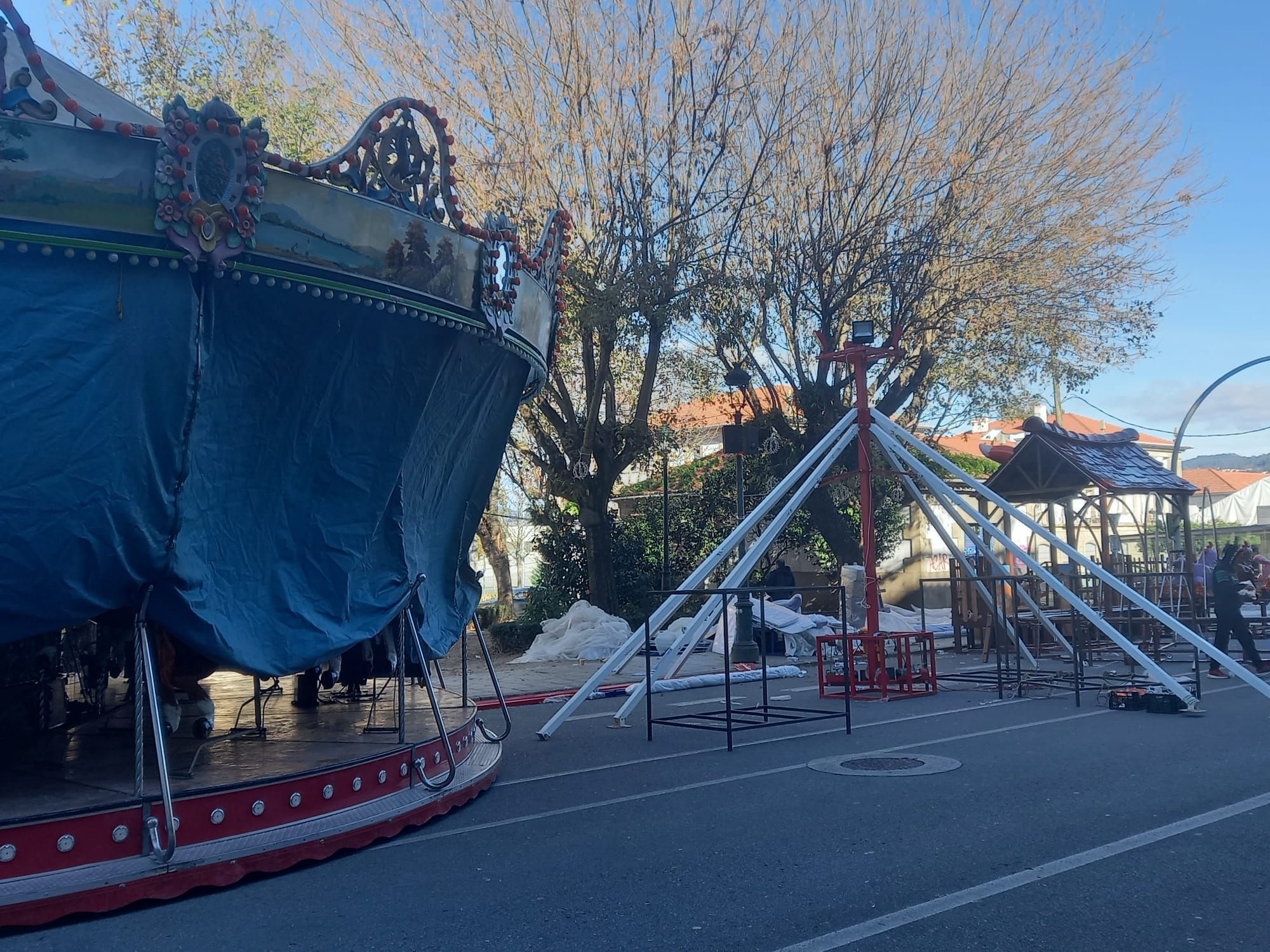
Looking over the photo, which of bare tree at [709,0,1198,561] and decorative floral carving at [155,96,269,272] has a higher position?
bare tree at [709,0,1198,561]

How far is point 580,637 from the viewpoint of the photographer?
19984 millimetres

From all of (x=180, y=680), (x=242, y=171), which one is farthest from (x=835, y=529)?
(x=242, y=171)

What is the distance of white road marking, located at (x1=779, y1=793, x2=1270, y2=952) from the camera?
4762 mm

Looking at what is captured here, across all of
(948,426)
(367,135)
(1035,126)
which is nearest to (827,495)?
(948,426)

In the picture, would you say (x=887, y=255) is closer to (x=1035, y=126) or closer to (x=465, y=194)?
(x=1035, y=126)

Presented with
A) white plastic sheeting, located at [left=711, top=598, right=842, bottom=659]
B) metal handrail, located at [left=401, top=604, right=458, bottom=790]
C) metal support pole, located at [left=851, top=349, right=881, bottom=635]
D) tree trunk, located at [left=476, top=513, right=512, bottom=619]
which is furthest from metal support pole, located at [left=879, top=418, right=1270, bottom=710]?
tree trunk, located at [left=476, top=513, right=512, bottom=619]

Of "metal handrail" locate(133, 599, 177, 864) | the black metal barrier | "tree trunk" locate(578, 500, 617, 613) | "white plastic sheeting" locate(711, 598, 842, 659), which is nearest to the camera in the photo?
"metal handrail" locate(133, 599, 177, 864)

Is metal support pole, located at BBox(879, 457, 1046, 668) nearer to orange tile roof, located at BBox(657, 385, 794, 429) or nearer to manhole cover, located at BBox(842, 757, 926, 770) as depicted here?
manhole cover, located at BBox(842, 757, 926, 770)

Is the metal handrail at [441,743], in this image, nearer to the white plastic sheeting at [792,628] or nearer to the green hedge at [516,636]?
the white plastic sheeting at [792,628]

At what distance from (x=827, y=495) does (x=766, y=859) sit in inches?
720

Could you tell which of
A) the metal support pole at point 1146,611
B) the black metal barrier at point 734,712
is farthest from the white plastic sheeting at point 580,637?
the metal support pole at point 1146,611

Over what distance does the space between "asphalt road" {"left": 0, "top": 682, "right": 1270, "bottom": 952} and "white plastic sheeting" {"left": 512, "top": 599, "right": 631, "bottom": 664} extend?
9.82 metres

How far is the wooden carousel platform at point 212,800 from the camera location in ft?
17.8

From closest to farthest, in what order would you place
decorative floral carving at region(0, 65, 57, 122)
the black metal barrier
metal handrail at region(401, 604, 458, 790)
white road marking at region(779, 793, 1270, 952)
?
white road marking at region(779, 793, 1270, 952) < decorative floral carving at region(0, 65, 57, 122) < metal handrail at region(401, 604, 458, 790) < the black metal barrier
